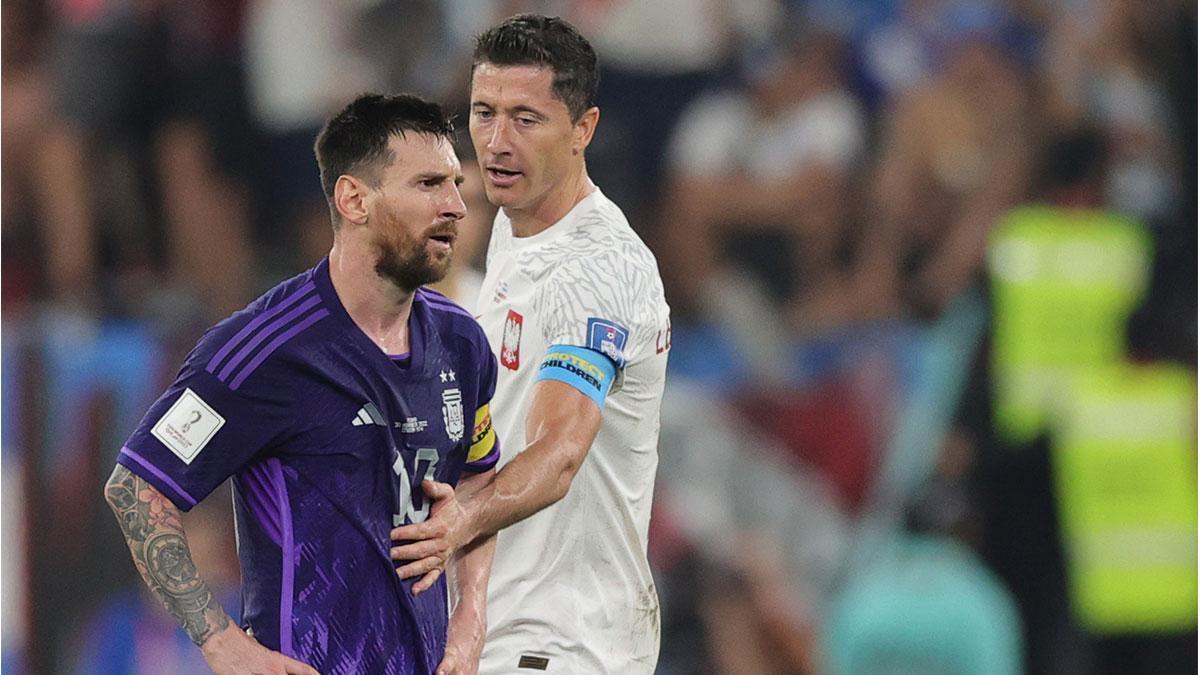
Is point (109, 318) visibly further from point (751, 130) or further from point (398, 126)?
point (398, 126)

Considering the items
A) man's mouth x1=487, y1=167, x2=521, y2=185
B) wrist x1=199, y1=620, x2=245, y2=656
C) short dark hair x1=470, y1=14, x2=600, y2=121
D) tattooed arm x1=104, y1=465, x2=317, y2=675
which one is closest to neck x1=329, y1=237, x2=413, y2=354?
tattooed arm x1=104, y1=465, x2=317, y2=675

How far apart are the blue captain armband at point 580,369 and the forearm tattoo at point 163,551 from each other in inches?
41.1

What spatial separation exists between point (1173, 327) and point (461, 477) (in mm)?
5916

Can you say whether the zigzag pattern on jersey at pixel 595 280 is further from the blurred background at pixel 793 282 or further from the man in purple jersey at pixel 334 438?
the blurred background at pixel 793 282

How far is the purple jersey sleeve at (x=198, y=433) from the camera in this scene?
10.7 ft

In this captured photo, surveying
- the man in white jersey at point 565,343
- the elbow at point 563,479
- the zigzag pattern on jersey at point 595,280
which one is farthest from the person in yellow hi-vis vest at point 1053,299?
the elbow at point 563,479

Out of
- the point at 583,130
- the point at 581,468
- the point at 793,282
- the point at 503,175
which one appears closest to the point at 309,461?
the point at 581,468

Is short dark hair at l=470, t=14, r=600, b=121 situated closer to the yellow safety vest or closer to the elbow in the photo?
the elbow

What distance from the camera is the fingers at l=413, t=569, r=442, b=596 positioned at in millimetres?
3451

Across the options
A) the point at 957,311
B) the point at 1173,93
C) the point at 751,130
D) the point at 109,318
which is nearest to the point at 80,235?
the point at 109,318

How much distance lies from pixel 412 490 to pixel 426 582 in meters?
0.18

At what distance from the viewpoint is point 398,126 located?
11.4 ft

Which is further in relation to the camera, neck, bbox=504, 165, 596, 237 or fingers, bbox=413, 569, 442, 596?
neck, bbox=504, 165, 596, 237

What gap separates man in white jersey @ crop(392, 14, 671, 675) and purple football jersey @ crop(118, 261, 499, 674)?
719 millimetres
